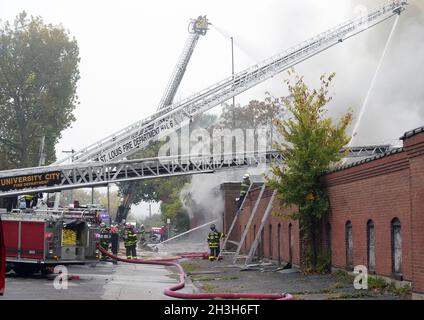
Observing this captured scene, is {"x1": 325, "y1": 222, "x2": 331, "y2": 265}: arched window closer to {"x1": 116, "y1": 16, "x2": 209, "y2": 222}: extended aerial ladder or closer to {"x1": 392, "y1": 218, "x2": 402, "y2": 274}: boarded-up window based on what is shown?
{"x1": 392, "y1": 218, "x2": 402, "y2": 274}: boarded-up window

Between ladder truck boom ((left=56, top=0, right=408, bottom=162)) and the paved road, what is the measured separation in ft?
33.0

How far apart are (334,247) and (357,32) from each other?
66.2ft

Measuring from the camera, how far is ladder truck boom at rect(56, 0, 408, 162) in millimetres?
31688

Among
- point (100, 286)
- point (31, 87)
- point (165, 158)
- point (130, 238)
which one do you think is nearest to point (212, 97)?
point (165, 158)

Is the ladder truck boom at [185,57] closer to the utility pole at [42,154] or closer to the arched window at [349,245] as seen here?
the utility pole at [42,154]

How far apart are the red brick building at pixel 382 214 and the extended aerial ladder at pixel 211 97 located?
568 inches

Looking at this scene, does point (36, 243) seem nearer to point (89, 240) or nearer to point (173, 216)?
point (89, 240)

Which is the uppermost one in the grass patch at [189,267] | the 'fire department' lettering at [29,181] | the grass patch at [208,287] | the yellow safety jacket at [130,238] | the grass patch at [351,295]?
the 'fire department' lettering at [29,181]

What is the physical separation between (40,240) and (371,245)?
8.58 meters

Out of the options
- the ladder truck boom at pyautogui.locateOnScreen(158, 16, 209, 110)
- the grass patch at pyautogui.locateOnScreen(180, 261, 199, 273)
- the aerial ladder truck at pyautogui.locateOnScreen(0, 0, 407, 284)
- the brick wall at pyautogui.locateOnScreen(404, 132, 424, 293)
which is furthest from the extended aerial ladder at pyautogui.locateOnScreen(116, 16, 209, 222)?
the brick wall at pyautogui.locateOnScreen(404, 132, 424, 293)

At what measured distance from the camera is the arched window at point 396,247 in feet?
45.9

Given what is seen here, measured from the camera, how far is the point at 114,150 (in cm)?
3145

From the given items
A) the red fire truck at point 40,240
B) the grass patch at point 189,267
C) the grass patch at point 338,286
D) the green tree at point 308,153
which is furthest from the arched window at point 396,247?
the grass patch at point 189,267

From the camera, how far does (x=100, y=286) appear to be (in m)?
16.1
